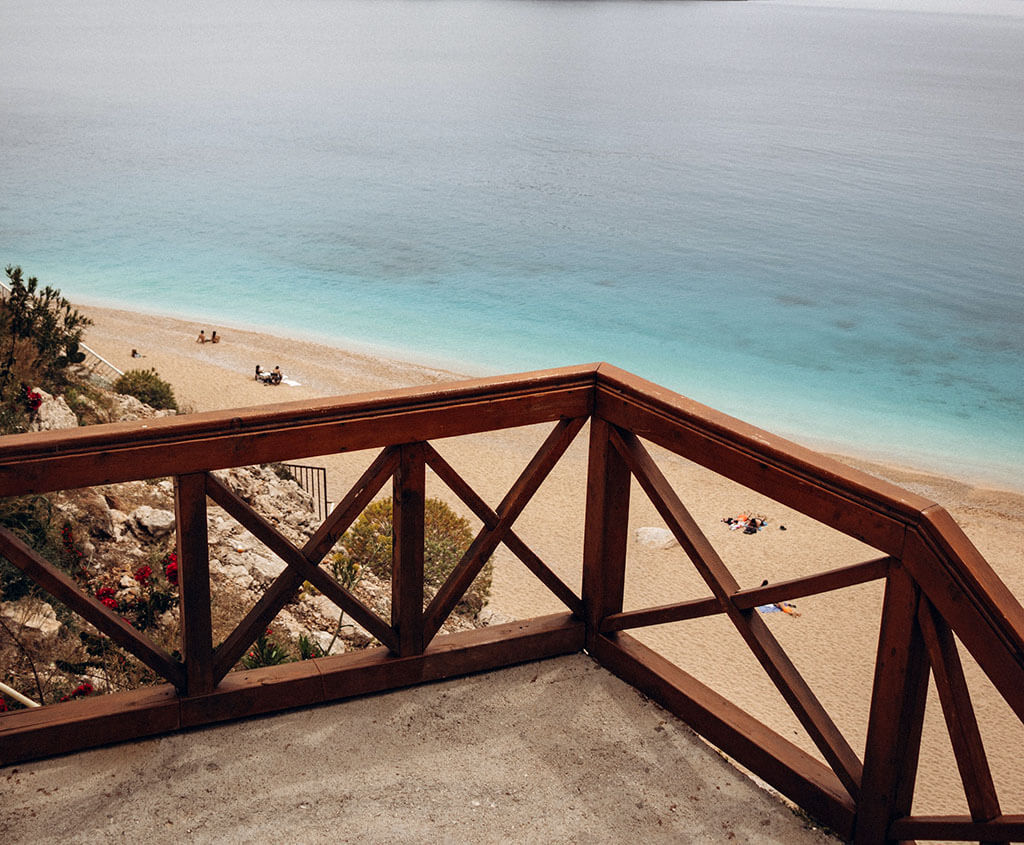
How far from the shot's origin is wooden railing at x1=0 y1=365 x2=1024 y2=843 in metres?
2.14

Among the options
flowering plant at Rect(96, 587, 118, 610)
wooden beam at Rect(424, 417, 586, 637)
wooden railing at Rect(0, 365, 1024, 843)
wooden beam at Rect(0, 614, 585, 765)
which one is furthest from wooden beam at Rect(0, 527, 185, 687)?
flowering plant at Rect(96, 587, 118, 610)

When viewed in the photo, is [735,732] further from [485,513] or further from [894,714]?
[485,513]

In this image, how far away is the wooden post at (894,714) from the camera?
220 cm

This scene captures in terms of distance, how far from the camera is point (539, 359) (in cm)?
3644

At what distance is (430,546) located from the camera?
11148 millimetres

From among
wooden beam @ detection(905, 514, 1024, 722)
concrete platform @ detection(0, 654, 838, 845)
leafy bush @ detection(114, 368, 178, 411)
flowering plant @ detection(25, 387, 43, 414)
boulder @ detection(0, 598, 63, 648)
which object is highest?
wooden beam @ detection(905, 514, 1024, 722)

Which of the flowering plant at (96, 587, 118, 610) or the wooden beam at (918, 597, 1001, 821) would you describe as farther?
the flowering plant at (96, 587, 118, 610)

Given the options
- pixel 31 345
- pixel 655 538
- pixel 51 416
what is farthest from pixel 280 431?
pixel 655 538

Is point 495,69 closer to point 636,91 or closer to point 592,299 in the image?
point 636,91

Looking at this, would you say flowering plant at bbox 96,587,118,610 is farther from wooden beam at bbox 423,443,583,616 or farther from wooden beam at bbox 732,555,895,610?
wooden beam at bbox 732,555,895,610

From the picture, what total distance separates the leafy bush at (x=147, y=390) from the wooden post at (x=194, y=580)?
13465 mm

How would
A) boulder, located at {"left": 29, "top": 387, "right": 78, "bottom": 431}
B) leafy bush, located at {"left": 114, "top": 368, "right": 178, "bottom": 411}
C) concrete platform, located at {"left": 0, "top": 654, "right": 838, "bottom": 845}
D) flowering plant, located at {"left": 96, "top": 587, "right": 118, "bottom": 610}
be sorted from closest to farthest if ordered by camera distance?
concrete platform, located at {"left": 0, "top": 654, "right": 838, "bottom": 845} → flowering plant, located at {"left": 96, "top": 587, "right": 118, "bottom": 610} → boulder, located at {"left": 29, "top": 387, "right": 78, "bottom": 431} → leafy bush, located at {"left": 114, "top": 368, "right": 178, "bottom": 411}

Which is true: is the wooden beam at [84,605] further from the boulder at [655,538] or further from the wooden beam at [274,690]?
the boulder at [655,538]

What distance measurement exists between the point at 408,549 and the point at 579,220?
2169 inches
